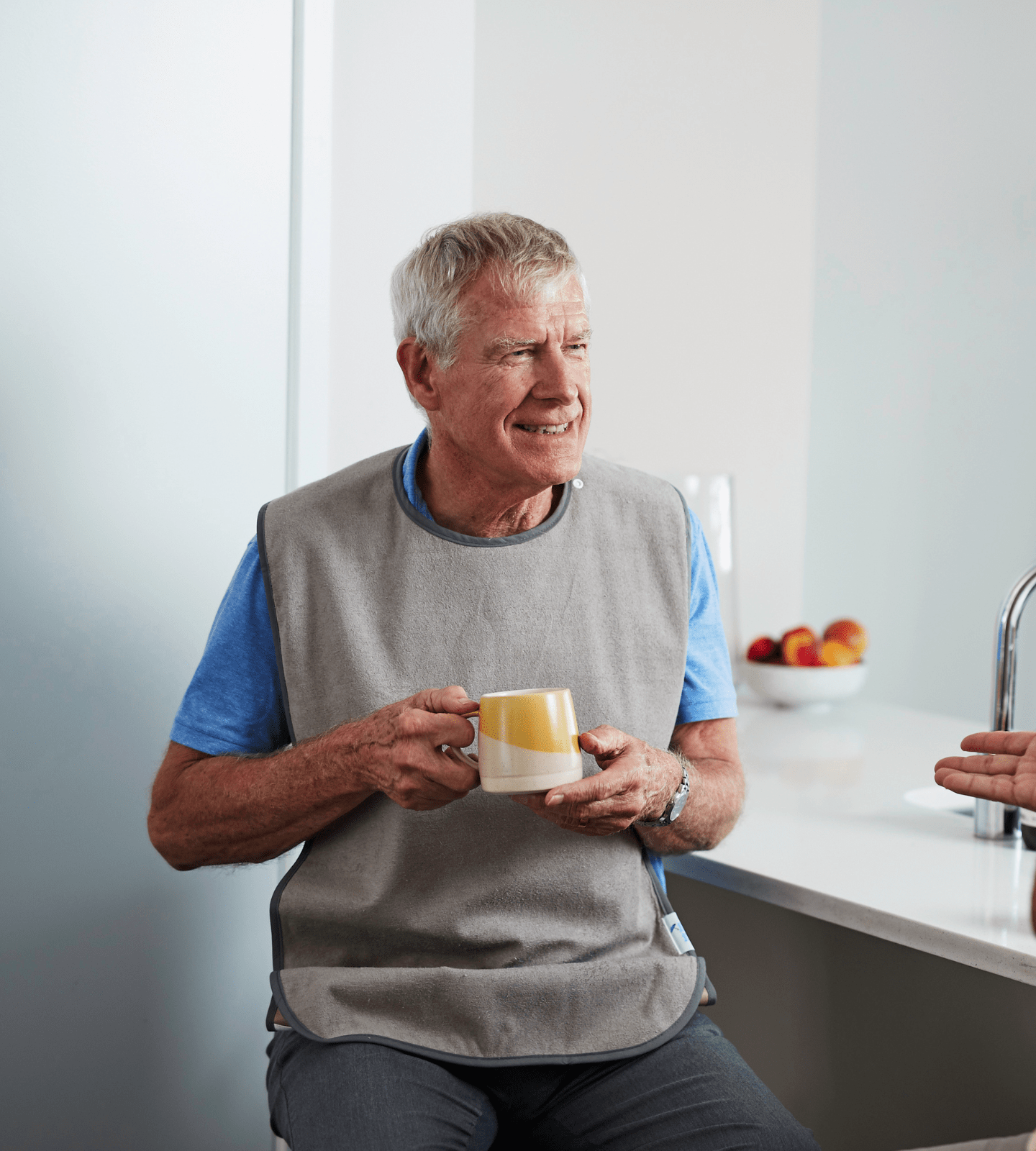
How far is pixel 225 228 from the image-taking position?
1484mm

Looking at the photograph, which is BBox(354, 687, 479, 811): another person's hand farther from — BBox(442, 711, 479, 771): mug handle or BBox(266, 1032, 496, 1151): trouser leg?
BBox(266, 1032, 496, 1151): trouser leg

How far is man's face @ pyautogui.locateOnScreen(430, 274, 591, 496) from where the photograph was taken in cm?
115

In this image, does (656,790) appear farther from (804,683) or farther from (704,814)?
(804,683)

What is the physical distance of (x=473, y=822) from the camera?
3.84 ft

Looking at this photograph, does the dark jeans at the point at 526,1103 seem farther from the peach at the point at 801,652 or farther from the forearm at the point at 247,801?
the peach at the point at 801,652

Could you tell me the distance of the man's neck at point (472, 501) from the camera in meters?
1.24

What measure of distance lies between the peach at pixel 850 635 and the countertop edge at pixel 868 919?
3.40 feet

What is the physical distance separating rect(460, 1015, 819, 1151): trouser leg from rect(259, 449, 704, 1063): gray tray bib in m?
0.03

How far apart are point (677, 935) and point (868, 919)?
22 cm

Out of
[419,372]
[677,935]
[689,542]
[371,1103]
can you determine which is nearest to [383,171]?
[419,372]

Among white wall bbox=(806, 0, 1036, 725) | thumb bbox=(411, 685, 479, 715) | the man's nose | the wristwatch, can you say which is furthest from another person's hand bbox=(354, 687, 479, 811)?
white wall bbox=(806, 0, 1036, 725)

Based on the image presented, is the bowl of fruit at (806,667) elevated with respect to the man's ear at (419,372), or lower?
lower

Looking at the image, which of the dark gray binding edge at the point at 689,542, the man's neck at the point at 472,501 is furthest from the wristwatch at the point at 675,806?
the man's neck at the point at 472,501

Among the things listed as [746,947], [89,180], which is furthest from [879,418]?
[89,180]
